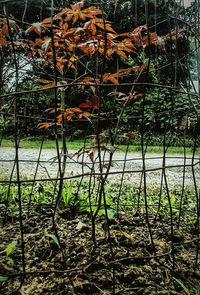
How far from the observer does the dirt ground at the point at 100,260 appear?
1326 millimetres

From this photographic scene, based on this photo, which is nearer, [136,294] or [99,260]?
[136,294]

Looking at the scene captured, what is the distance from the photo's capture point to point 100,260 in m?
1.49

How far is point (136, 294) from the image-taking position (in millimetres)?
1310

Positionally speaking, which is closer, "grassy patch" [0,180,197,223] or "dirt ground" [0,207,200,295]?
"dirt ground" [0,207,200,295]

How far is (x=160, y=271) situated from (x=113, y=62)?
8773 mm

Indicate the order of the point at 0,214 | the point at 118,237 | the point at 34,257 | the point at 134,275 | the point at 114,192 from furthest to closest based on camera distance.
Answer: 1. the point at 114,192
2. the point at 0,214
3. the point at 118,237
4. the point at 34,257
5. the point at 134,275

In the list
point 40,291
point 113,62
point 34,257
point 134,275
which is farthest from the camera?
point 113,62

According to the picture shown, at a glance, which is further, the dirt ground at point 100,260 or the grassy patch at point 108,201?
the grassy patch at point 108,201

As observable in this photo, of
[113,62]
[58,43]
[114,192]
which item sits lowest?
[114,192]

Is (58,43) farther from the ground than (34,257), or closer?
farther from the ground

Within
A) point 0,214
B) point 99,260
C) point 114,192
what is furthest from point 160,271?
point 114,192

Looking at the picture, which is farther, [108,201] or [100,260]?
[108,201]

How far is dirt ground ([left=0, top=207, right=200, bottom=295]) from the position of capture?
1326 millimetres

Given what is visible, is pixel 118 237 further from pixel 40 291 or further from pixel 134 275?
pixel 40 291
